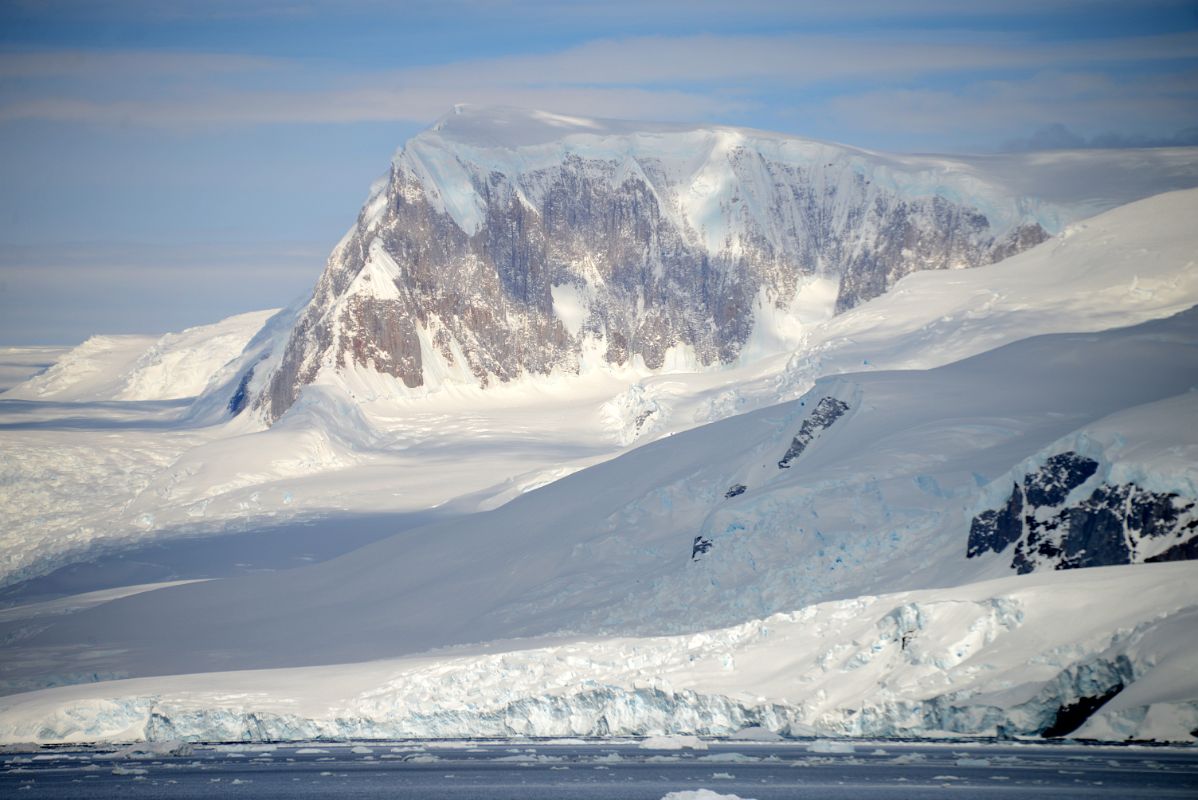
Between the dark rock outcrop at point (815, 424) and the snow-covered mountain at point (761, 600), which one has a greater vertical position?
the dark rock outcrop at point (815, 424)

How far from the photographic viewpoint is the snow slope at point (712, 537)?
78.5 meters

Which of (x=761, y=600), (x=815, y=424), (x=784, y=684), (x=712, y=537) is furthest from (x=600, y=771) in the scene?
(x=815, y=424)

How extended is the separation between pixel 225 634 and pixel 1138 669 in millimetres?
67076

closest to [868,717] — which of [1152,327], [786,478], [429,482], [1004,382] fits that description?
[786,478]

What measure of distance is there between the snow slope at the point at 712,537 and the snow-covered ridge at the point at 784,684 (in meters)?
10.1

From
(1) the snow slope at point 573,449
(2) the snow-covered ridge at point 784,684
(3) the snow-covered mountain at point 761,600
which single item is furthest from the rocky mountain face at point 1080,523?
(1) the snow slope at point 573,449

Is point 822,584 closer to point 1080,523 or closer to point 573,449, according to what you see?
point 1080,523

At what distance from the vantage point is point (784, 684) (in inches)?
2334

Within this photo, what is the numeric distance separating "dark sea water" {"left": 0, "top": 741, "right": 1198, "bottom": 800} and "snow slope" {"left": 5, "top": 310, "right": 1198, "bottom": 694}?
1589 centimetres

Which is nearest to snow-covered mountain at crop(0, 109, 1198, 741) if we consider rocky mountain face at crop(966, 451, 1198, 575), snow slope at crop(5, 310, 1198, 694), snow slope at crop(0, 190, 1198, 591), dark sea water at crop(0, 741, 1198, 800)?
rocky mountain face at crop(966, 451, 1198, 575)

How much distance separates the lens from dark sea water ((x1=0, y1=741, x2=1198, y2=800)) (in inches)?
1901

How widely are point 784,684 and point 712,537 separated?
2558 centimetres

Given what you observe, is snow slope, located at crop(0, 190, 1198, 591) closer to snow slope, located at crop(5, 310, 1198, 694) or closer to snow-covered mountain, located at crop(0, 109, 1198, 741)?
snow-covered mountain, located at crop(0, 109, 1198, 741)

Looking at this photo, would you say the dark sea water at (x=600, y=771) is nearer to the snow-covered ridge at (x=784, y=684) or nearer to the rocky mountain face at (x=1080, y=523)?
the snow-covered ridge at (x=784, y=684)
